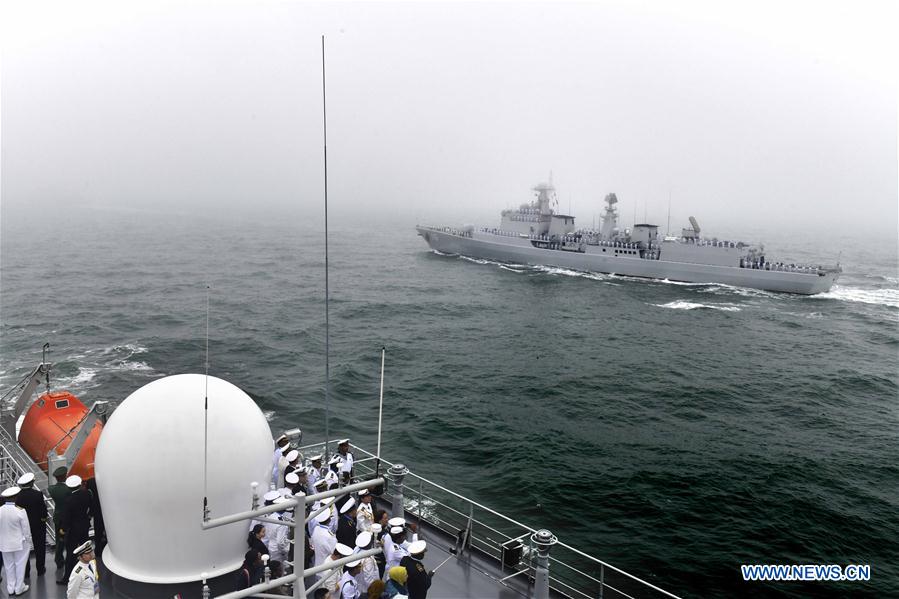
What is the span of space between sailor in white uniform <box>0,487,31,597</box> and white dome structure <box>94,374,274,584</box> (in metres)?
1.13

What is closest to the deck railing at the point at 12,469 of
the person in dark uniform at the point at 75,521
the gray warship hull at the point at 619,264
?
the person in dark uniform at the point at 75,521

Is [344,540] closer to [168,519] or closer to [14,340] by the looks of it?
[168,519]

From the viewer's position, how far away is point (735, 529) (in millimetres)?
17047

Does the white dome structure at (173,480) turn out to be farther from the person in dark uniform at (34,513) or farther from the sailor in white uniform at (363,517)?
the sailor in white uniform at (363,517)

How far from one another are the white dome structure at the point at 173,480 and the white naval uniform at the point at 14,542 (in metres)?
1.13

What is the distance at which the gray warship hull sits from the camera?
5775cm

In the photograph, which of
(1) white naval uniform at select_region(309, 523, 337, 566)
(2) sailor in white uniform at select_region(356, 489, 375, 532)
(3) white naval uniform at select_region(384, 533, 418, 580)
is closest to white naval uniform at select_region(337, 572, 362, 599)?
(3) white naval uniform at select_region(384, 533, 418, 580)

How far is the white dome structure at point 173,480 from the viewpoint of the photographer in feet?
20.9

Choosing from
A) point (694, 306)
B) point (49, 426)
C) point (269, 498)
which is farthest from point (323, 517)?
point (694, 306)

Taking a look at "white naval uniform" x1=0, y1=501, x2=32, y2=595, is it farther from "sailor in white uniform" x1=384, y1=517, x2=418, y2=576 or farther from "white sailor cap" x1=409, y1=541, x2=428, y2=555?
"white sailor cap" x1=409, y1=541, x2=428, y2=555

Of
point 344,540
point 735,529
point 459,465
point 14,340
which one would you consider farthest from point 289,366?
point 344,540

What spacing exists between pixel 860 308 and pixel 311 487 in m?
62.0

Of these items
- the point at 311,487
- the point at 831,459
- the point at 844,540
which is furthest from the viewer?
the point at 831,459

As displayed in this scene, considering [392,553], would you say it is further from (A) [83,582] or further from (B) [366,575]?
(A) [83,582]
